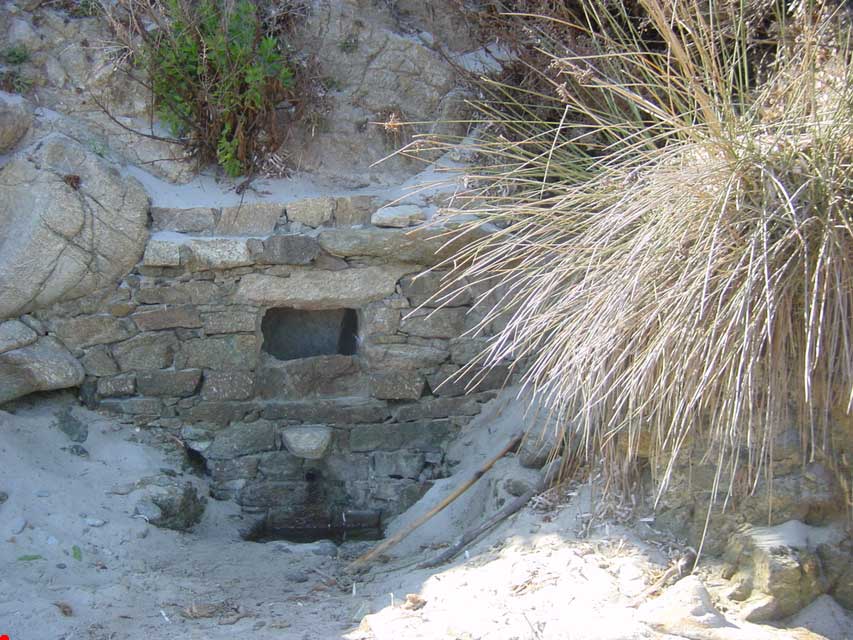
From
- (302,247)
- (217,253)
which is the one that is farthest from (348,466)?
(217,253)

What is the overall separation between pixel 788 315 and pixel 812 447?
16.4 inches

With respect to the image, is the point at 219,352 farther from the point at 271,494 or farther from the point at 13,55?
the point at 13,55

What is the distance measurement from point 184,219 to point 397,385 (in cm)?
129

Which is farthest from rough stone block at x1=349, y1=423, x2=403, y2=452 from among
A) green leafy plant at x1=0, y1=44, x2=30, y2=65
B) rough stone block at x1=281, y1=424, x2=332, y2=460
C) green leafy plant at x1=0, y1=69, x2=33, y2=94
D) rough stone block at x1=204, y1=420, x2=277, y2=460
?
green leafy plant at x1=0, y1=44, x2=30, y2=65

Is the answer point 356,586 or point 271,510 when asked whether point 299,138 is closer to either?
point 271,510

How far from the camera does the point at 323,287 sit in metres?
4.20

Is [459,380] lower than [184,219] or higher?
lower

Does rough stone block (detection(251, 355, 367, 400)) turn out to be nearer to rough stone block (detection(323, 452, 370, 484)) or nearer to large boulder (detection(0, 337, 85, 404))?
rough stone block (detection(323, 452, 370, 484))

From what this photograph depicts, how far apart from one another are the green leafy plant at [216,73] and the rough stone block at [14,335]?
115 cm

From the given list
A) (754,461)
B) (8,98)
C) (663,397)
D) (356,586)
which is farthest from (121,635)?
(8,98)

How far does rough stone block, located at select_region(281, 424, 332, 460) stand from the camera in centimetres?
425

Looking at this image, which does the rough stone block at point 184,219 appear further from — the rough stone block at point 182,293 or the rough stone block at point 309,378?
the rough stone block at point 309,378

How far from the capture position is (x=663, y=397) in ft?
8.29

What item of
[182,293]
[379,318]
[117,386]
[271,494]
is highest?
[182,293]
